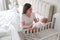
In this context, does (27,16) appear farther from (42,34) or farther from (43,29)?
(42,34)

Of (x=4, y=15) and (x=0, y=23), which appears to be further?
(x=4, y=15)

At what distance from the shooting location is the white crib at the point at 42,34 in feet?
5.36

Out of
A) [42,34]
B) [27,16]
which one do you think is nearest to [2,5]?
[27,16]

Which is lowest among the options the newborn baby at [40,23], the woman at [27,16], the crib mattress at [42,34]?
the crib mattress at [42,34]

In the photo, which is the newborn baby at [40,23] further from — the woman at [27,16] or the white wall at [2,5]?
the white wall at [2,5]

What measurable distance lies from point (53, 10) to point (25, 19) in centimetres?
56

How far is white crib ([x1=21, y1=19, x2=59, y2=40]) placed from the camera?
163 cm

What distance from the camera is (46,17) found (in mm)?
2287

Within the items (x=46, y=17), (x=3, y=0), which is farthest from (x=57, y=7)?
(x=3, y=0)

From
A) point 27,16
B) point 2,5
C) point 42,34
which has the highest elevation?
point 2,5

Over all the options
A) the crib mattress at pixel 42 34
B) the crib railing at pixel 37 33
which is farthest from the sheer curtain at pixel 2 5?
the crib mattress at pixel 42 34

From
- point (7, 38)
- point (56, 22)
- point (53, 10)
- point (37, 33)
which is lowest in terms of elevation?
point (7, 38)

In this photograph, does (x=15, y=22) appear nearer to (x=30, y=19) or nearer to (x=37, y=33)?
(x=30, y=19)

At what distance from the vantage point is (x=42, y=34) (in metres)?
1.78
